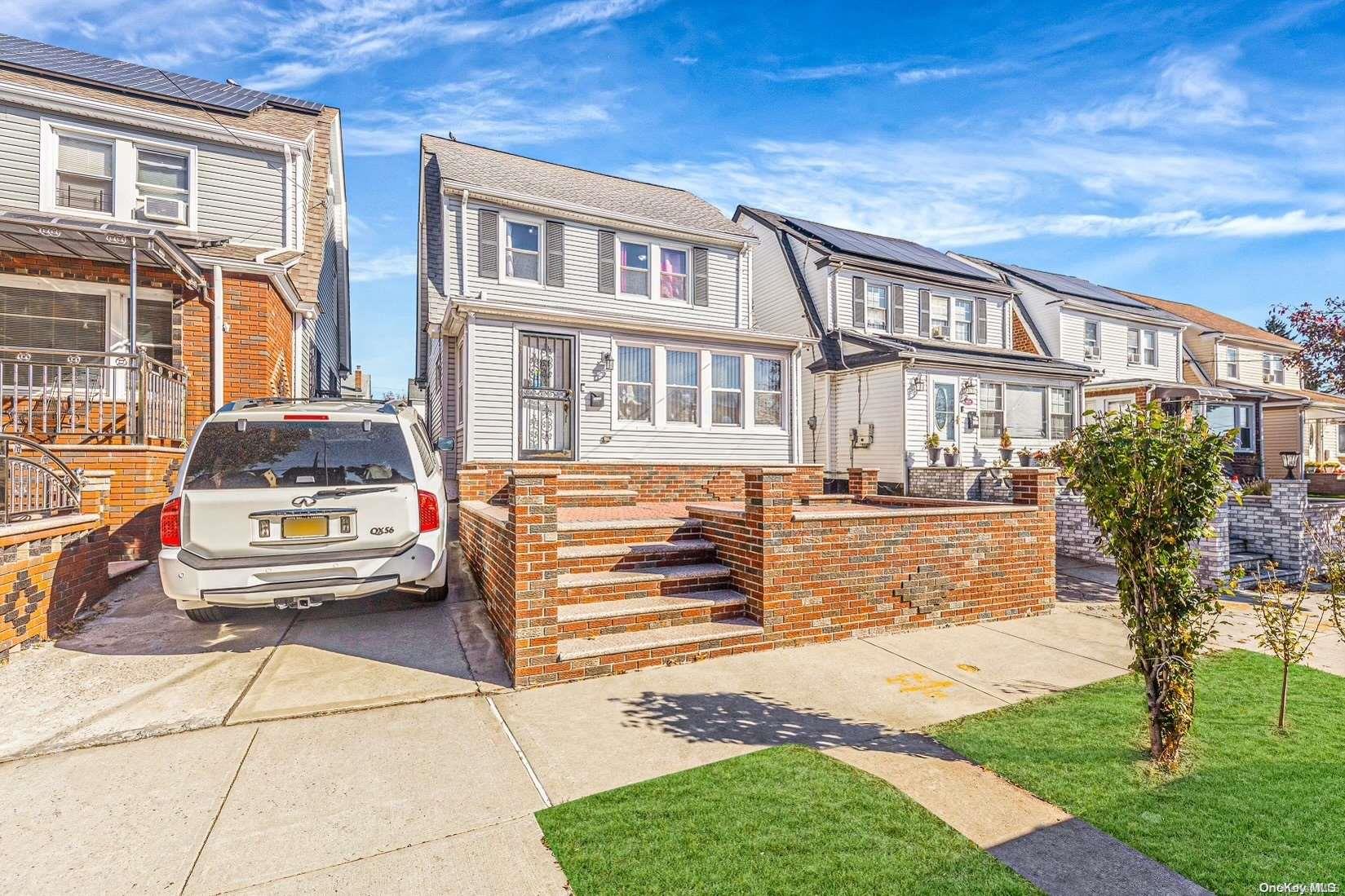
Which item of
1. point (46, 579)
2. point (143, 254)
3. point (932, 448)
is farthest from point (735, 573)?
point (932, 448)

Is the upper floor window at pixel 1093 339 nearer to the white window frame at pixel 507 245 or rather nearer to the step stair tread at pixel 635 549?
the white window frame at pixel 507 245

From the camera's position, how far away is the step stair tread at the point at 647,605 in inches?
179

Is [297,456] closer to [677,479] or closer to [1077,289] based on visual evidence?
[677,479]

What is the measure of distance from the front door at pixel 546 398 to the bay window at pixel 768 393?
3.79 meters

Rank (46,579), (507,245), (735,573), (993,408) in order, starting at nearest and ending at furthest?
(46,579) → (735,573) → (507,245) → (993,408)

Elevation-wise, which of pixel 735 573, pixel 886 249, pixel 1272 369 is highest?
pixel 886 249

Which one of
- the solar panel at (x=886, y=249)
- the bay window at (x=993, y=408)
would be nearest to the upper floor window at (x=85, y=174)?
the solar panel at (x=886, y=249)

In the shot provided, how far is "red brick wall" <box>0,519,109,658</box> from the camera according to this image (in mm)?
4242

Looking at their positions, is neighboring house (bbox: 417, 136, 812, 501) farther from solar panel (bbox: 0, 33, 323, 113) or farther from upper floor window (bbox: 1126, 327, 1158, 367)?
upper floor window (bbox: 1126, 327, 1158, 367)

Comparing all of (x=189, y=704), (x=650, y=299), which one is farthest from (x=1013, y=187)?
(x=189, y=704)

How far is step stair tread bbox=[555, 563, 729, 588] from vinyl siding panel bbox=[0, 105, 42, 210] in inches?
444

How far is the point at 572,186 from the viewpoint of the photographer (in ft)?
47.4

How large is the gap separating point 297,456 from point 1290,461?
2972 cm

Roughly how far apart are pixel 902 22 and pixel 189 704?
11.7 metres
